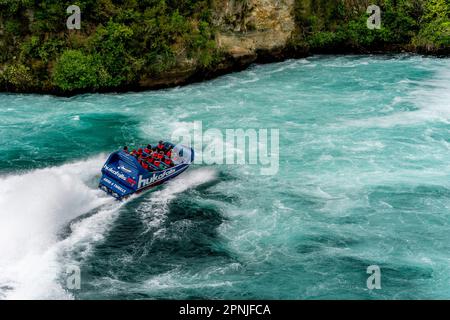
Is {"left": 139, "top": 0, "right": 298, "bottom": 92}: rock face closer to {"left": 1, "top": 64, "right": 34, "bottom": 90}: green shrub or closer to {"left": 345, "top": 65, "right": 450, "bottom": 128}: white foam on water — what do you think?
{"left": 1, "top": 64, "right": 34, "bottom": 90}: green shrub

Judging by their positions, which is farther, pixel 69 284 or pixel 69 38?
pixel 69 38

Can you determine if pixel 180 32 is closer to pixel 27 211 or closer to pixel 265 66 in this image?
pixel 265 66

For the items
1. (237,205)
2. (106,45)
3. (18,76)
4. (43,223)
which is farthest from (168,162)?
(18,76)

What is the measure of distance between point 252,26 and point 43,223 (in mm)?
28827

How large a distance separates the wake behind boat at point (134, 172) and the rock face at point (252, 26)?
19.5 meters

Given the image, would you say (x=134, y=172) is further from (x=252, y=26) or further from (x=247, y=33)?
(x=252, y=26)

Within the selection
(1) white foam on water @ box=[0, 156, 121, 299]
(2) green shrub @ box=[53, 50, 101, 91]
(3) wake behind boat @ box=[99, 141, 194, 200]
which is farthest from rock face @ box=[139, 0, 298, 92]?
(1) white foam on water @ box=[0, 156, 121, 299]

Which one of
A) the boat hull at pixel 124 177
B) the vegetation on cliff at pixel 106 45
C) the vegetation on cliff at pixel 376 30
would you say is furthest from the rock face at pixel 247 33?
the boat hull at pixel 124 177

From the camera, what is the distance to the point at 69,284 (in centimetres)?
1867

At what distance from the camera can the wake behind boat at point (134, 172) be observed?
79.7 feet

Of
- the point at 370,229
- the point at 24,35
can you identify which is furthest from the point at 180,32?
the point at 370,229

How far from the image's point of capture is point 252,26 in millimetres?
45875
